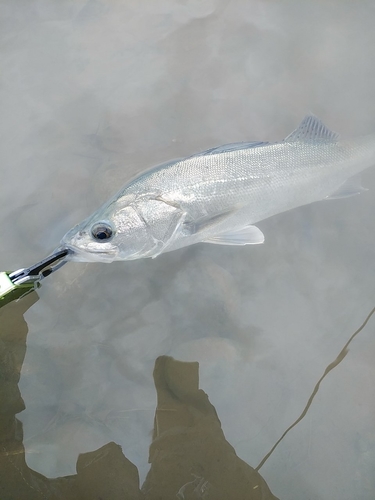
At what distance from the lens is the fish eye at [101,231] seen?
2400 mm

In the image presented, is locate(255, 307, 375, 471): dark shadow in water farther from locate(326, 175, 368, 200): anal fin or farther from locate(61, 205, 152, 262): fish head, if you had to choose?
locate(61, 205, 152, 262): fish head

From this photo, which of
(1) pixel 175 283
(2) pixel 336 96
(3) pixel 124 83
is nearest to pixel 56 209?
(1) pixel 175 283

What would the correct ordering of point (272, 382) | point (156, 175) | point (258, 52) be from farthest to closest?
1. point (258, 52)
2. point (272, 382)
3. point (156, 175)

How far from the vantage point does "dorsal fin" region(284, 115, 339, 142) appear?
2.88 meters

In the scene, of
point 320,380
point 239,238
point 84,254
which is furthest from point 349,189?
point 84,254

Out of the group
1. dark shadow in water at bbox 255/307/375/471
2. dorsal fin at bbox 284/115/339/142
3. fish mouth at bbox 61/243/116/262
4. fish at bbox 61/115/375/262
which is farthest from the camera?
dorsal fin at bbox 284/115/339/142

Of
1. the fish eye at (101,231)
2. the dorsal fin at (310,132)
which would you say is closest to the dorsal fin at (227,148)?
the dorsal fin at (310,132)

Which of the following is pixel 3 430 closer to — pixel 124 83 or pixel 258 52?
pixel 124 83

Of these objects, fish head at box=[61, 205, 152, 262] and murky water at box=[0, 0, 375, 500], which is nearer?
fish head at box=[61, 205, 152, 262]

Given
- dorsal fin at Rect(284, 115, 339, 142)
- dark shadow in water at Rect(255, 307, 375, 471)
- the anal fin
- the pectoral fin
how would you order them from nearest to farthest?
dark shadow in water at Rect(255, 307, 375, 471) → the pectoral fin → dorsal fin at Rect(284, 115, 339, 142) → the anal fin

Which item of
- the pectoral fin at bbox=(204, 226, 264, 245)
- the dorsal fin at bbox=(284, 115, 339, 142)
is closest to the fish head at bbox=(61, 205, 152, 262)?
the pectoral fin at bbox=(204, 226, 264, 245)

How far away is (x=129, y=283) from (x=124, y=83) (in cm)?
202

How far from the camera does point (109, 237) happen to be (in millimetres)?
2439

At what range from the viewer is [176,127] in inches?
140
